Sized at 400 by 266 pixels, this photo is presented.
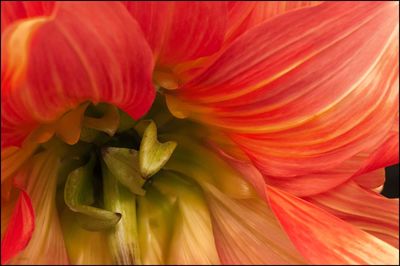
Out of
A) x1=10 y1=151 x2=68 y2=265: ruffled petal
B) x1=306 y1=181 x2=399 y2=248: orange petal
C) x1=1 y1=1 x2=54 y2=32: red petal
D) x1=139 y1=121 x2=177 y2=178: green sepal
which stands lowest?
x1=306 y1=181 x2=399 y2=248: orange petal

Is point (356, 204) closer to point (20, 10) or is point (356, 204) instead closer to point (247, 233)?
point (247, 233)

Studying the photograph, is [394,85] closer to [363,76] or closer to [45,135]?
[363,76]

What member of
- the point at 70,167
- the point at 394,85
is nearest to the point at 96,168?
the point at 70,167

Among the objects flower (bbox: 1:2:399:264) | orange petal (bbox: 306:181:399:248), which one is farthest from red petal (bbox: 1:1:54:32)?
orange petal (bbox: 306:181:399:248)

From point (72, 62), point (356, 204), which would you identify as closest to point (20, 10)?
point (72, 62)

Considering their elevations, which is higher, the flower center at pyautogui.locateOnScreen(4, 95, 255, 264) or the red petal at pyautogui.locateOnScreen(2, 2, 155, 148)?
the red petal at pyautogui.locateOnScreen(2, 2, 155, 148)

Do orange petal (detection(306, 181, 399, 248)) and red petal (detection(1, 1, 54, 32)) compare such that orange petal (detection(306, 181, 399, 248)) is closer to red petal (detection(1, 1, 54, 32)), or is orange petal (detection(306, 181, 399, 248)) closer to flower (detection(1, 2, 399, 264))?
flower (detection(1, 2, 399, 264))
